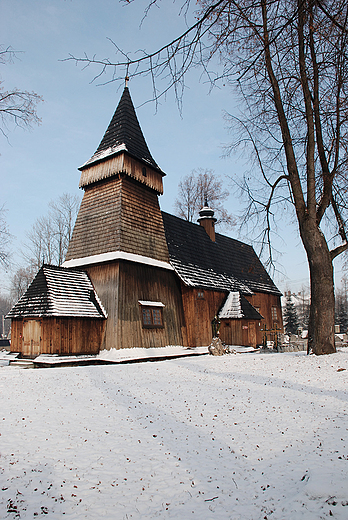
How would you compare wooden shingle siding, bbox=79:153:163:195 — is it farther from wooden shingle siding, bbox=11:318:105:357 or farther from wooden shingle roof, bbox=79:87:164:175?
wooden shingle siding, bbox=11:318:105:357

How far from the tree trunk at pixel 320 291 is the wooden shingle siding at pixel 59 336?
9099mm

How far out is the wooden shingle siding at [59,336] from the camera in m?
13.9

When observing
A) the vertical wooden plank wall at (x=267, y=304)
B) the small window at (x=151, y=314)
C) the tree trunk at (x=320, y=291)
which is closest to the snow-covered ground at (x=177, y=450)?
the tree trunk at (x=320, y=291)

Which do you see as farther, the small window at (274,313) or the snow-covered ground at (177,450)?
the small window at (274,313)

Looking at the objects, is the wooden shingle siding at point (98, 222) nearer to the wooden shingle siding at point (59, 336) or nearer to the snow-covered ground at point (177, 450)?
the wooden shingle siding at point (59, 336)

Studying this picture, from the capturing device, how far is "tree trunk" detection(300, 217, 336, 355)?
37.9ft

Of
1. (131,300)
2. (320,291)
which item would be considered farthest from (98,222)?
(320,291)

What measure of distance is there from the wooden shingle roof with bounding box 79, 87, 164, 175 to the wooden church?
0.07m

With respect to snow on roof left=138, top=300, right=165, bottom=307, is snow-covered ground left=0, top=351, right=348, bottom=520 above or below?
below

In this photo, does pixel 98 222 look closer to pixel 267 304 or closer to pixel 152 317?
pixel 152 317

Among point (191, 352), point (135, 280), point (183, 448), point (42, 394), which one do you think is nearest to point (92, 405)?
point (42, 394)

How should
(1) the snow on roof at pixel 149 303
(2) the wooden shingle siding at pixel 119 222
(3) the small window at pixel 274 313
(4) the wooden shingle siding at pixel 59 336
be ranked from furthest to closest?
1. (3) the small window at pixel 274 313
2. (2) the wooden shingle siding at pixel 119 222
3. (1) the snow on roof at pixel 149 303
4. (4) the wooden shingle siding at pixel 59 336

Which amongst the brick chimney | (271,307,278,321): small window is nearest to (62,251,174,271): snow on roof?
the brick chimney

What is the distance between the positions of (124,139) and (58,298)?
356 inches
